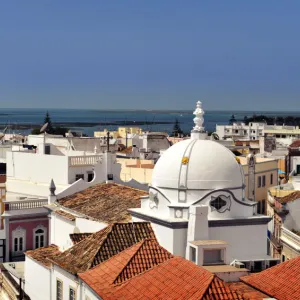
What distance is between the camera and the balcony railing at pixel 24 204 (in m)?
33.6

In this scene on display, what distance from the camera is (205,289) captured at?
1586 centimetres

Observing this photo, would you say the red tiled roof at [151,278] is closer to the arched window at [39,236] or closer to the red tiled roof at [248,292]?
the red tiled roof at [248,292]

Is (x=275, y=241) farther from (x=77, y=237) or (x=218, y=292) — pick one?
(x=218, y=292)

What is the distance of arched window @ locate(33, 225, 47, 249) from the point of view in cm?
3422

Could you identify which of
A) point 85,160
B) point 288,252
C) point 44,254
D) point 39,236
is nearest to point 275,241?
point 288,252

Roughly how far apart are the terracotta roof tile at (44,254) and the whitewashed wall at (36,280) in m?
0.15

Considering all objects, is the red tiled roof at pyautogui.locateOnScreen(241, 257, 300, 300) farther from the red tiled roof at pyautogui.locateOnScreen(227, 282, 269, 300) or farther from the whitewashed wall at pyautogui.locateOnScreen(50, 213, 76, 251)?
the whitewashed wall at pyautogui.locateOnScreen(50, 213, 76, 251)

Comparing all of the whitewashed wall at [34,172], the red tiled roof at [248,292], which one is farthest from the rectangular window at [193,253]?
the whitewashed wall at [34,172]

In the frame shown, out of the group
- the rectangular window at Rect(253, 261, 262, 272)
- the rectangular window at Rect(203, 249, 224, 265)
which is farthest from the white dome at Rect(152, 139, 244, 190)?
the rectangular window at Rect(253, 261, 262, 272)

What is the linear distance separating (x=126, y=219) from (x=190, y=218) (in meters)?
4.31

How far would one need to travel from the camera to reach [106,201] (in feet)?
96.2

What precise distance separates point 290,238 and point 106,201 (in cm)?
777

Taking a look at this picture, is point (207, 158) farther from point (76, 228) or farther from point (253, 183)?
point (253, 183)

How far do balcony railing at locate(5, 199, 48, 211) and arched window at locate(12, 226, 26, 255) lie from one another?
3.25 feet
